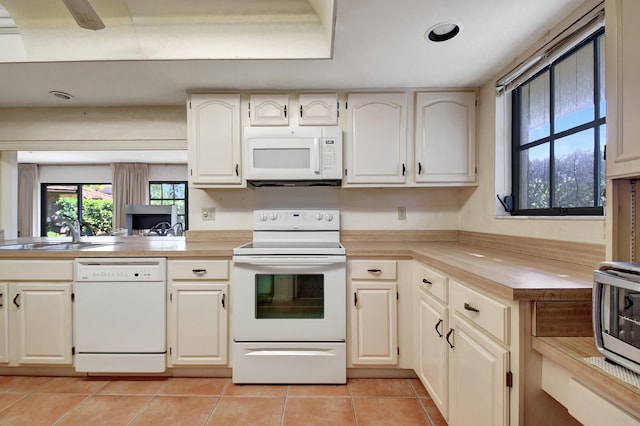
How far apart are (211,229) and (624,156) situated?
2.35 m

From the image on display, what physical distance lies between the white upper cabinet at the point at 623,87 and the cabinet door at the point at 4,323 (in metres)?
3.07

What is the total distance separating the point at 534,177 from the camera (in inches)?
68.1

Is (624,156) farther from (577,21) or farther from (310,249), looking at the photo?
(310,249)

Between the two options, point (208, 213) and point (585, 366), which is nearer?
point (585, 366)

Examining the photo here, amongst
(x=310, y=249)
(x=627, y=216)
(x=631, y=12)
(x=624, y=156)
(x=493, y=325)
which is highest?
(x=631, y=12)

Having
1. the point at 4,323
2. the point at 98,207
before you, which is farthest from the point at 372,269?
the point at 98,207

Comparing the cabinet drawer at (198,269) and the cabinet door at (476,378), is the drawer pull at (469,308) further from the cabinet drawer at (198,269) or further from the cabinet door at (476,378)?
the cabinet drawer at (198,269)

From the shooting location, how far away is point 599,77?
4.20 ft

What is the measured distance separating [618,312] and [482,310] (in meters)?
0.42

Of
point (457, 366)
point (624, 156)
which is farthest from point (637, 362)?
point (457, 366)

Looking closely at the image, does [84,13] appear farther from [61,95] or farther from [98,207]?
[98,207]

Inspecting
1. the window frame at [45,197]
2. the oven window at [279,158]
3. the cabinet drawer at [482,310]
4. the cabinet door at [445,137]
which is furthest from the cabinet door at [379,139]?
the window frame at [45,197]

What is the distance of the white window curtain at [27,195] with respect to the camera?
601cm

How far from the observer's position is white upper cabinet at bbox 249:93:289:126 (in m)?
2.10
